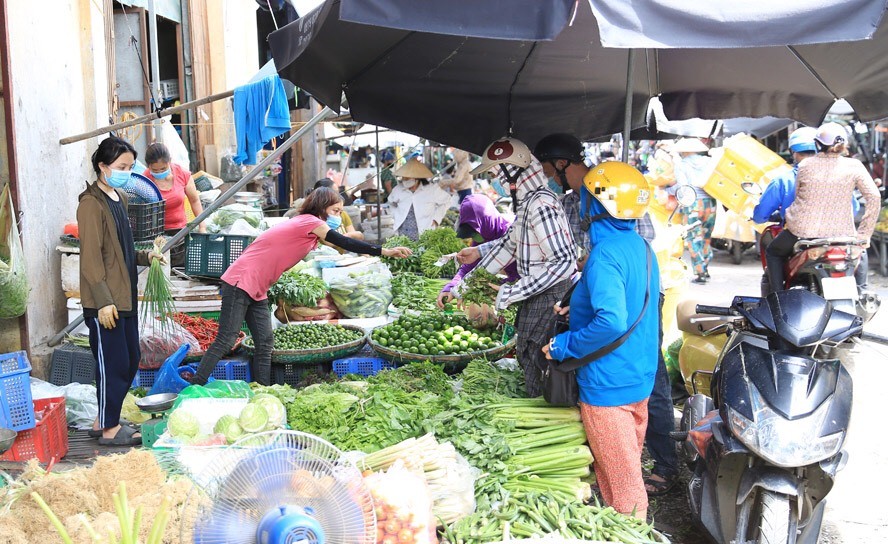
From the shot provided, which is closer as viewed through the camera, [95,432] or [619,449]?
[619,449]

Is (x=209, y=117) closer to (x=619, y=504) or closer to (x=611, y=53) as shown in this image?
(x=611, y=53)

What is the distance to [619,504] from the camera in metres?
4.15

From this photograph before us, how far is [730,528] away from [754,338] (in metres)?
0.98

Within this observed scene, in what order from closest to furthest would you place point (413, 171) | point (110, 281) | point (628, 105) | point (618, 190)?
1. point (618, 190)
2. point (628, 105)
3. point (110, 281)
4. point (413, 171)

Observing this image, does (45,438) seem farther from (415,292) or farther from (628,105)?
(628,105)

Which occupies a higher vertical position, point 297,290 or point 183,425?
point 297,290

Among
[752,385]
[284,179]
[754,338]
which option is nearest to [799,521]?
[752,385]

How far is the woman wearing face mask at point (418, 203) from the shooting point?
38.3 feet

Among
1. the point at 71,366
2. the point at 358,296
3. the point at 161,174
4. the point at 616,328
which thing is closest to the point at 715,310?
the point at 616,328

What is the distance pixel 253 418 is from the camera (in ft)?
14.0

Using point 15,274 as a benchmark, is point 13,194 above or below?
above

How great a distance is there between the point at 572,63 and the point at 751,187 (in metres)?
5.72

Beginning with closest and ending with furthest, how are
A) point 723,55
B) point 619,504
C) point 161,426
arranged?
point 619,504
point 161,426
point 723,55

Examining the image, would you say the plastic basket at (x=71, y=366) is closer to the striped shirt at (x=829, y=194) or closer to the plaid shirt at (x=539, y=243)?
the plaid shirt at (x=539, y=243)
